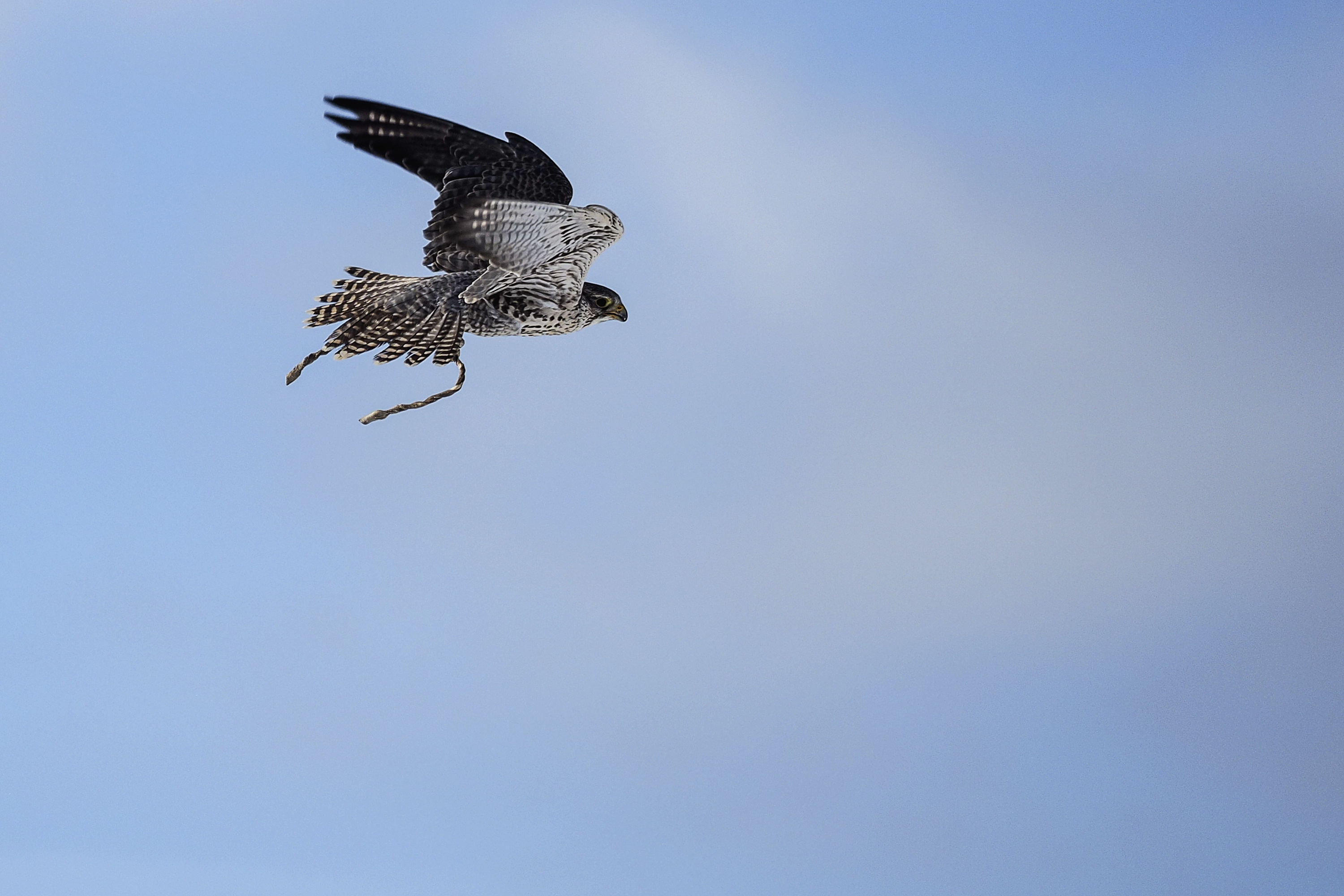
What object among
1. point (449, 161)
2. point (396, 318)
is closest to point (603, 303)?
point (449, 161)

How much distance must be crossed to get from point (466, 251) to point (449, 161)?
1305mm

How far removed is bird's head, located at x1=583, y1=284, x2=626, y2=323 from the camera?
56.9 ft

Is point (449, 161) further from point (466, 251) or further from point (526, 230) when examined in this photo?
point (526, 230)

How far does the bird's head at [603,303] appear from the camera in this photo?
17.3 m

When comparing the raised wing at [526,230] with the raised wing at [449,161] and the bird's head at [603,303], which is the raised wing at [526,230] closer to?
the raised wing at [449,161]

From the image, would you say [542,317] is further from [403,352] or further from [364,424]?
[364,424]

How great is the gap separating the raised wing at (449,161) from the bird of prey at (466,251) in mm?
11

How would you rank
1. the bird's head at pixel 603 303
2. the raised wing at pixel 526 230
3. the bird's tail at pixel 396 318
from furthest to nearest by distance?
the bird's head at pixel 603 303
the bird's tail at pixel 396 318
the raised wing at pixel 526 230

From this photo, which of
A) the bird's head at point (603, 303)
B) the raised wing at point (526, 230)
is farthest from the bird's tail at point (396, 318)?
the bird's head at point (603, 303)

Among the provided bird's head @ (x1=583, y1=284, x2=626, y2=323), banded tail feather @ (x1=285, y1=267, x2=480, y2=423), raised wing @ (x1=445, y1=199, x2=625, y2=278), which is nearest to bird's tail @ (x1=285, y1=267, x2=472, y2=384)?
banded tail feather @ (x1=285, y1=267, x2=480, y2=423)

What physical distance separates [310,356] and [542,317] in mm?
2838

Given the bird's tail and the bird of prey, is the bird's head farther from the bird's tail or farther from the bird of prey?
the bird's tail

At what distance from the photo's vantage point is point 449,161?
15.6 metres

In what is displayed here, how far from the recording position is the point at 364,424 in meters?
13.0
